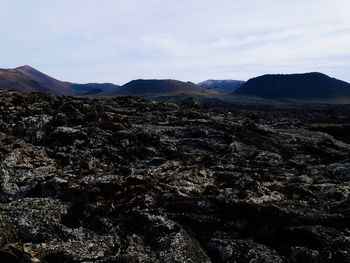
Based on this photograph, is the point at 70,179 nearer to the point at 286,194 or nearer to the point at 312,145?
the point at 286,194

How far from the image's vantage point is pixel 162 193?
24125mm

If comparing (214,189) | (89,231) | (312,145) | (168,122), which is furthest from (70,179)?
(312,145)

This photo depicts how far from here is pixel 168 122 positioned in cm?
4516

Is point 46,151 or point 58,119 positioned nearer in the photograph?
point 46,151

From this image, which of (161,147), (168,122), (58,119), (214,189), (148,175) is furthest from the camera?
(168,122)

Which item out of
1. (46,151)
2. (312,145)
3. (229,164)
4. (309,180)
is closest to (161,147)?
(229,164)

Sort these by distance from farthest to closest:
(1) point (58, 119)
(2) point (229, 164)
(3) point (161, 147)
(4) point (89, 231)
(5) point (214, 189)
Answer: (1) point (58, 119) → (3) point (161, 147) → (2) point (229, 164) → (5) point (214, 189) → (4) point (89, 231)

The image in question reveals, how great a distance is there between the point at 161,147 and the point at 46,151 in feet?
28.3

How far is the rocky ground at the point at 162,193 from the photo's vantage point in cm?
1920

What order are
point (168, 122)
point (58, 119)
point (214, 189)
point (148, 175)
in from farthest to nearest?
point (168, 122)
point (58, 119)
point (148, 175)
point (214, 189)

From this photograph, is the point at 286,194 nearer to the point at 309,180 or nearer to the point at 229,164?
the point at 309,180

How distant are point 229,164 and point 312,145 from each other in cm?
1210

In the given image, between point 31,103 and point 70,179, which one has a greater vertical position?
point 31,103

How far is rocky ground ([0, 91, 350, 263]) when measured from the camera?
1920 cm
